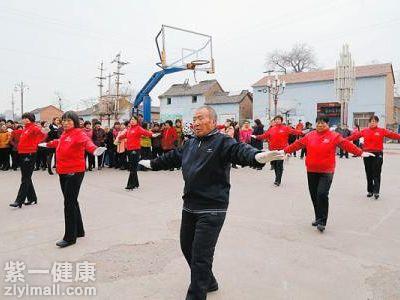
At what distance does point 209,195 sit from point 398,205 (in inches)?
232

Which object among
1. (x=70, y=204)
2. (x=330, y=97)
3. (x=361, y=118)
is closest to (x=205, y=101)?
(x=330, y=97)

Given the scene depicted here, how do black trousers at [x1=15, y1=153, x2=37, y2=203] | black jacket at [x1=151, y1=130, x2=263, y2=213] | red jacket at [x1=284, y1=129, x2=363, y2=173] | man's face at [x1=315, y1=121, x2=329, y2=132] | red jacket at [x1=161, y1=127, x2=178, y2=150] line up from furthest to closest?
red jacket at [x1=161, y1=127, x2=178, y2=150]
black trousers at [x1=15, y1=153, x2=37, y2=203]
man's face at [x1=315, y1=121, x2=329, y2=132]
red jacket at [x1=284, y1=129, x2=363, y2=173]
black jacket at [x1=151, y1=130, x2=263, y2=213]

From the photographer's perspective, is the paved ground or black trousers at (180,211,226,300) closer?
black trousers at (180,211,226,300)

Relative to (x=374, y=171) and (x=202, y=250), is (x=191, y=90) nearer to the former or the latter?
(x=374, y=171)

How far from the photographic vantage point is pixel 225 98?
46.7 meters

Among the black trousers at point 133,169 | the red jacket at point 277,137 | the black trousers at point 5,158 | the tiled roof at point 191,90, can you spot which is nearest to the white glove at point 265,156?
the black trousers at point 133,169

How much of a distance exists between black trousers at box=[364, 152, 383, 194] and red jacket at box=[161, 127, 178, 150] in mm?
7082

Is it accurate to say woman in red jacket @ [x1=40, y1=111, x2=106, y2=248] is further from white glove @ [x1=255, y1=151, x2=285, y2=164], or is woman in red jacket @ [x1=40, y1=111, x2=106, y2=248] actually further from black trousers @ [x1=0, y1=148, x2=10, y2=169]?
black trousers @ [x1=0, y1=148, x2=10, y2=169]

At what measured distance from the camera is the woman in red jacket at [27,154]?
7027 mm

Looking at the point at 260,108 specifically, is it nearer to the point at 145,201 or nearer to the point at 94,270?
the point at 145,201

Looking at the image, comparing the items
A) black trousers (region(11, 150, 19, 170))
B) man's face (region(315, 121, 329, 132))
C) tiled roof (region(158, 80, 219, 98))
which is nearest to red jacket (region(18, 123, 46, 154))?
man's face (region(315, 121, 329, 132))

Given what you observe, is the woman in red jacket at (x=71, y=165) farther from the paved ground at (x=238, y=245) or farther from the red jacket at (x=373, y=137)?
the red jacket at (x=373, y=137)

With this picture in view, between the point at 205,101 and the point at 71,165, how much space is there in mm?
43369

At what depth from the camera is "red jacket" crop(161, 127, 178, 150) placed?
13.7 metres
